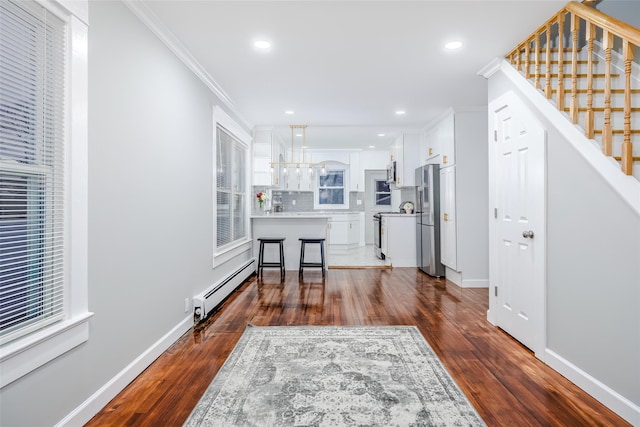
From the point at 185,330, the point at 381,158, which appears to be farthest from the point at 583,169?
the point at 381,158

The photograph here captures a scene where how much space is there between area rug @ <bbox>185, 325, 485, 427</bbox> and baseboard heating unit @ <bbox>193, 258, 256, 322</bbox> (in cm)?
70

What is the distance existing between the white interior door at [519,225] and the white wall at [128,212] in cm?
292

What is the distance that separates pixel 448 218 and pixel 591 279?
302 centimetres

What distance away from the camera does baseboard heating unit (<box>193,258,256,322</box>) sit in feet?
10.7

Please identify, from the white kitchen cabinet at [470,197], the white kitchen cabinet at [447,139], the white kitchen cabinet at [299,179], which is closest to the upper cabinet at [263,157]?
the white kitchen cabinet at [299,179]

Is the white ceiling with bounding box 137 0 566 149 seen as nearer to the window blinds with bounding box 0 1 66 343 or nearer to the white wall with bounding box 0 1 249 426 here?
the white wall with bounding box 0 1 249 426

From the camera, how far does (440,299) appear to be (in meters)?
4.11

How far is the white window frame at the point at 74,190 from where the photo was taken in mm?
1595

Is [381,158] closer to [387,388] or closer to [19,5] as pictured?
[387,388]

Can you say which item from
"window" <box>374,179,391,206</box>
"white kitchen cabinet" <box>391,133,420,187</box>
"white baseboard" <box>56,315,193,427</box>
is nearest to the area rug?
"white baseboard" <box>56,315,193,427</box>

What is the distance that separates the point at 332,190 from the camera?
357 inches

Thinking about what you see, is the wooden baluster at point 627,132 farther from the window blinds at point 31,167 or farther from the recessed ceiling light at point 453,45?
the window blinds at point 31,167

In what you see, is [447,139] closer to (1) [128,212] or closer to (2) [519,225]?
(2) [519,225]

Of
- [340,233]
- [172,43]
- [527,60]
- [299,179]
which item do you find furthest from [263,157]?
[527,60]
